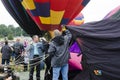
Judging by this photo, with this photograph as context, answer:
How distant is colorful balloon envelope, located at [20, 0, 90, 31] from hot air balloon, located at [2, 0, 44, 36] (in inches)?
39.7

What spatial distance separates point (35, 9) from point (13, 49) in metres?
3.15

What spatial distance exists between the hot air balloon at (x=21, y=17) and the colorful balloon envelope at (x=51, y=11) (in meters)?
1.01

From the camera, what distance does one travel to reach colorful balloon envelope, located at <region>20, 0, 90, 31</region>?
9.34 m

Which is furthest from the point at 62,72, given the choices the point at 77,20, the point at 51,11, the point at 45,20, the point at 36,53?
the point at 77,20

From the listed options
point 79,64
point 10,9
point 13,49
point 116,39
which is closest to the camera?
point 116,39

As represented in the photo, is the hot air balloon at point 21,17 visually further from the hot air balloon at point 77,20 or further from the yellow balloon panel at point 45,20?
the hot air balloon at point 77,20

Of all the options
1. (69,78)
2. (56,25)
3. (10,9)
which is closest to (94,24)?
(69,78)

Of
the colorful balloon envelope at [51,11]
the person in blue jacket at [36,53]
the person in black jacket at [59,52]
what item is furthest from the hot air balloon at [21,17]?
the person in black jacket at [59,52]

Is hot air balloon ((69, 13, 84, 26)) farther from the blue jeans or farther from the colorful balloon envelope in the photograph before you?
the blue jeans

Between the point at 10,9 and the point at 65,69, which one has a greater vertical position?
the point at 10,9

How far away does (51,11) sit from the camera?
9.47 m

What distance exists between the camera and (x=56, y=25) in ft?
30.7

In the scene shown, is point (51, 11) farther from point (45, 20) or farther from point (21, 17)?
point (21, 17)

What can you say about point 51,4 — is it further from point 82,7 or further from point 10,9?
point 10,9
